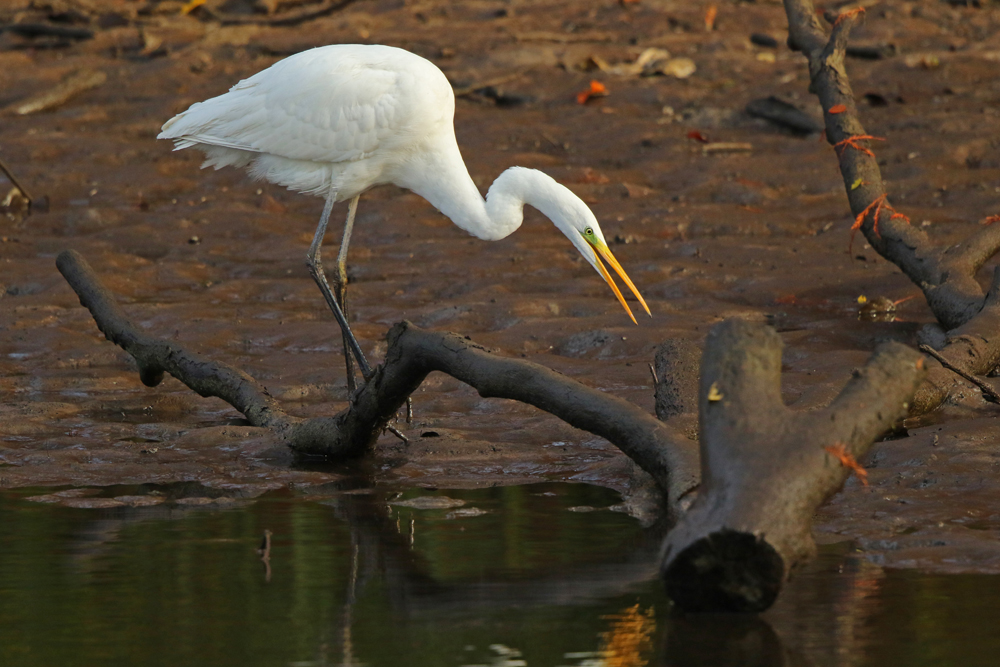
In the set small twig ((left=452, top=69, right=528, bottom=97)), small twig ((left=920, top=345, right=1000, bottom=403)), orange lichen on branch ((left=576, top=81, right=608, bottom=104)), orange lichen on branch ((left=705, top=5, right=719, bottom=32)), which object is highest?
orange lichen on branch ((left=705, top=5, right=719, bottom=32))

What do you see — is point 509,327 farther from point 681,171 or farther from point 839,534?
point 681,171

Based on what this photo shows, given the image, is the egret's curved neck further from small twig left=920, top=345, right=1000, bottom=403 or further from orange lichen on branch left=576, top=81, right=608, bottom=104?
orange lichen on branch left=576, top=81, right=608, bottom=104

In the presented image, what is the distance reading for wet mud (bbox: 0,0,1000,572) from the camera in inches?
213

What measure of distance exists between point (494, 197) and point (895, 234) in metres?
2.10

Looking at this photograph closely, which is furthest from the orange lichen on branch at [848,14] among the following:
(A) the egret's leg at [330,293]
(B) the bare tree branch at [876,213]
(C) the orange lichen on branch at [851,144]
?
(A) the egret's leg at [330,293]

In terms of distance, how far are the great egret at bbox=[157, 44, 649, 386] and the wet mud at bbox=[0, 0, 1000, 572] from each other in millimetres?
857

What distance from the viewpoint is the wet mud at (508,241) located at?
17.8 ft

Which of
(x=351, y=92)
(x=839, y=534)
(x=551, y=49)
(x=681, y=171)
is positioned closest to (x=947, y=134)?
(x=681, y=171)

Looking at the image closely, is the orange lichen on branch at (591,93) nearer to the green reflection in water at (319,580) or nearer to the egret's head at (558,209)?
the egret's head at (558,209)

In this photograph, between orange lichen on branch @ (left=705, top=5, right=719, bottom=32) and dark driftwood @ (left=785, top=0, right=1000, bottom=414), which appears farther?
orange lichen on branch @ (left=705, top=5, right=719, bottom=32)

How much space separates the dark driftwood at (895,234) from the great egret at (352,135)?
161 centimetres

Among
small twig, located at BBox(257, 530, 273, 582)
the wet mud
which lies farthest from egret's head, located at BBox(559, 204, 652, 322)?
small twig, located at BBox(257, 530, 273, 582)

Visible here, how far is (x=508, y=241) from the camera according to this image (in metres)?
9.59

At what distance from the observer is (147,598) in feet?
12.6
